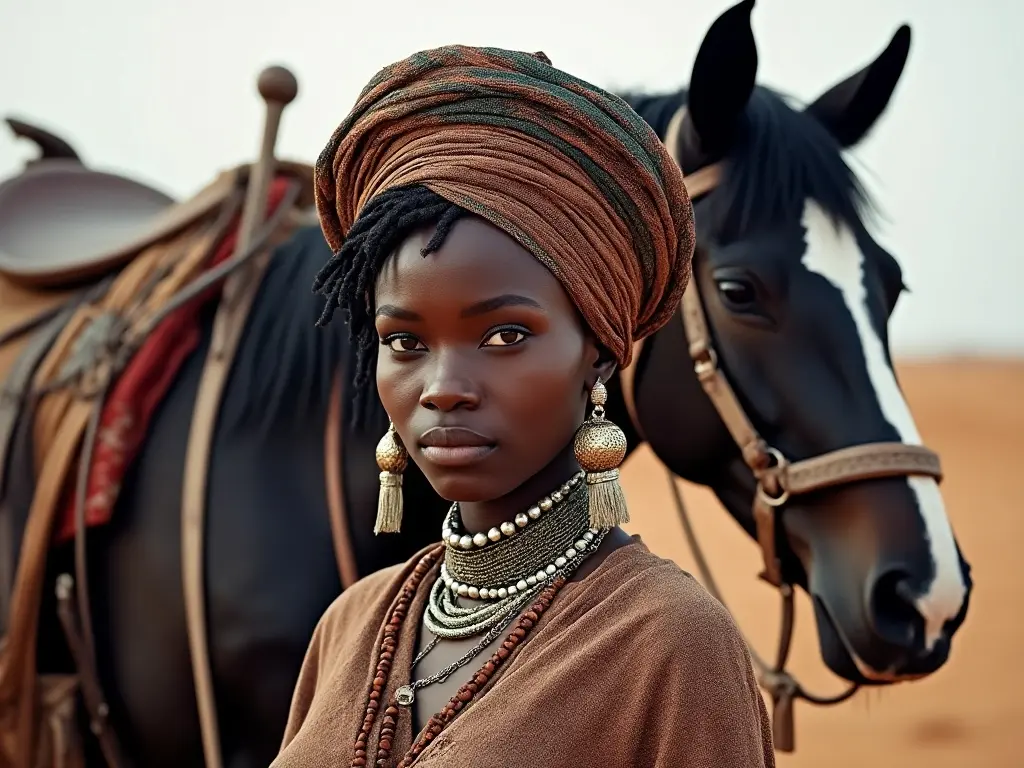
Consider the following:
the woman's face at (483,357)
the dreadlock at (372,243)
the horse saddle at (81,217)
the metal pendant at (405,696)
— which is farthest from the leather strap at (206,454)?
the woman's face at (483,357)

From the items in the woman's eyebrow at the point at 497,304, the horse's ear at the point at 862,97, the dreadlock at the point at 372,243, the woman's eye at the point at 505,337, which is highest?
the horse's ear at the point at 862,97

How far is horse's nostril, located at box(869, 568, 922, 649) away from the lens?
210 cm

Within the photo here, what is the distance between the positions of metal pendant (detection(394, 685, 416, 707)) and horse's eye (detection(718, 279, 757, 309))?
1.27 metres

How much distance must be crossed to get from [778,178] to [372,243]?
1.31 m

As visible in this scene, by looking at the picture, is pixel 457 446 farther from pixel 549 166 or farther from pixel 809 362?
pixel 809 362

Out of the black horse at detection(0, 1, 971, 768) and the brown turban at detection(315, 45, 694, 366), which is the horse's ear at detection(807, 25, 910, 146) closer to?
the black horse at detection(0, 1, 971, 768)

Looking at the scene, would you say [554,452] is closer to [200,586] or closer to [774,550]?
[774,550]

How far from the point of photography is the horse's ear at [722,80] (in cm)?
248

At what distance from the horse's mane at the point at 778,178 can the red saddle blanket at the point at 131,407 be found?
1.18m

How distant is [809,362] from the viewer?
2.37 meters

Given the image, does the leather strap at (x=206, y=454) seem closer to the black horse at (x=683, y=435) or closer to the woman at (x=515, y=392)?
the black horse at (x=683, y=435)

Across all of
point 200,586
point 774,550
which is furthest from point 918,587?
point 200,586

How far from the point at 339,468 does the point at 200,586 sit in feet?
1.22

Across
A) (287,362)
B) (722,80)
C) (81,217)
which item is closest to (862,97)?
(722,80)
